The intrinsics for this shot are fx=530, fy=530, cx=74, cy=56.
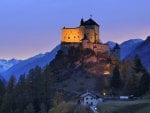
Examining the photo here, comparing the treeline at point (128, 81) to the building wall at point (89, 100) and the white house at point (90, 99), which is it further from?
the building wall at point (89, 100)

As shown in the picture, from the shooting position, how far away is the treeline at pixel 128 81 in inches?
5472

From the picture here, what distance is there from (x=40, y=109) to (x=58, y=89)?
29.7 m

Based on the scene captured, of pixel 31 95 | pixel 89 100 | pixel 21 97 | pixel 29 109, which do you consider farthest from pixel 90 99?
pixel 31 95

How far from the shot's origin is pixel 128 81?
155 meters

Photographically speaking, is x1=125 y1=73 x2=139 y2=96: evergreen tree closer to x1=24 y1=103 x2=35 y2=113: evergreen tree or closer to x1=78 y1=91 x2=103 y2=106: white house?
x1=78 y1=91 x2=103 y2=106: white house

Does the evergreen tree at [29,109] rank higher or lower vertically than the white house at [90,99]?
lower

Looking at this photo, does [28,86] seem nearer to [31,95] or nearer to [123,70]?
[31,95]

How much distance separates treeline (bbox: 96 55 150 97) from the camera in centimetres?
13900

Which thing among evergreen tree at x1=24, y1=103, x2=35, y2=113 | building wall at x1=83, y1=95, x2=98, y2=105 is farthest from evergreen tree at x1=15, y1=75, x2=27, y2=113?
building wall at x1=83, y1=95, x2=98, y2=105

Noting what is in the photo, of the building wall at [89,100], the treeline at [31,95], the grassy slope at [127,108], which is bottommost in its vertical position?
the grassy slope at [127,108]

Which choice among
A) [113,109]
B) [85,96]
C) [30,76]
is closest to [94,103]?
[85,96]

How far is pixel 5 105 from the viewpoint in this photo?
166625 millimetres

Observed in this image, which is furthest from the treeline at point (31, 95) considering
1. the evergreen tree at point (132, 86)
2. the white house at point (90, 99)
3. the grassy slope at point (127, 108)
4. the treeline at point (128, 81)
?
the grassy slope at point (127, 108)

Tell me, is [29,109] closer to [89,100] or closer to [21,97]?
[21,97]
